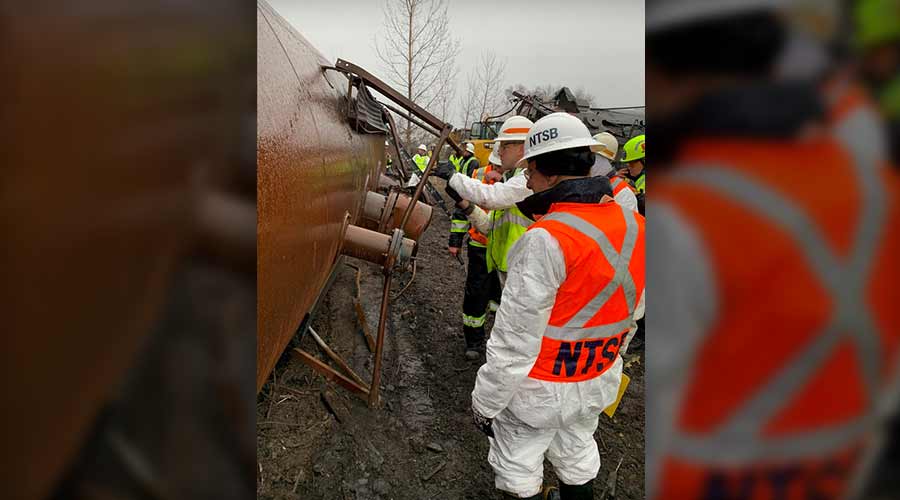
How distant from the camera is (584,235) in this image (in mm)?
1838

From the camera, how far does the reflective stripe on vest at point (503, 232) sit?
377cm

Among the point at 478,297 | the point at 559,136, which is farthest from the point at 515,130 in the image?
the point at 559,136

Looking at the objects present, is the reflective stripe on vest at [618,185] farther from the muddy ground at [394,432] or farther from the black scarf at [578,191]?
the black scarf at [578,191]

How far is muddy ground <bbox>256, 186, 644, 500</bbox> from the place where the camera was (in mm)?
2809

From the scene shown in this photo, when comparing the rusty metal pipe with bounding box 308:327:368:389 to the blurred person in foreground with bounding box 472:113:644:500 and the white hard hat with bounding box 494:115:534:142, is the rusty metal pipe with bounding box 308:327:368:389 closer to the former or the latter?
the blurred person in foreground with bounding box 472:113:644:500

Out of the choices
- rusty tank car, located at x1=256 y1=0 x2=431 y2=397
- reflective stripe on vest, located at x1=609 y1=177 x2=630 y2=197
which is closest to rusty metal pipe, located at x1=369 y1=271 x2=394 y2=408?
rusty tank car, located at x1=256 y1=0 x2=431 y2=397

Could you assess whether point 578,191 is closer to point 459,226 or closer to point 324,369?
point 324,369
